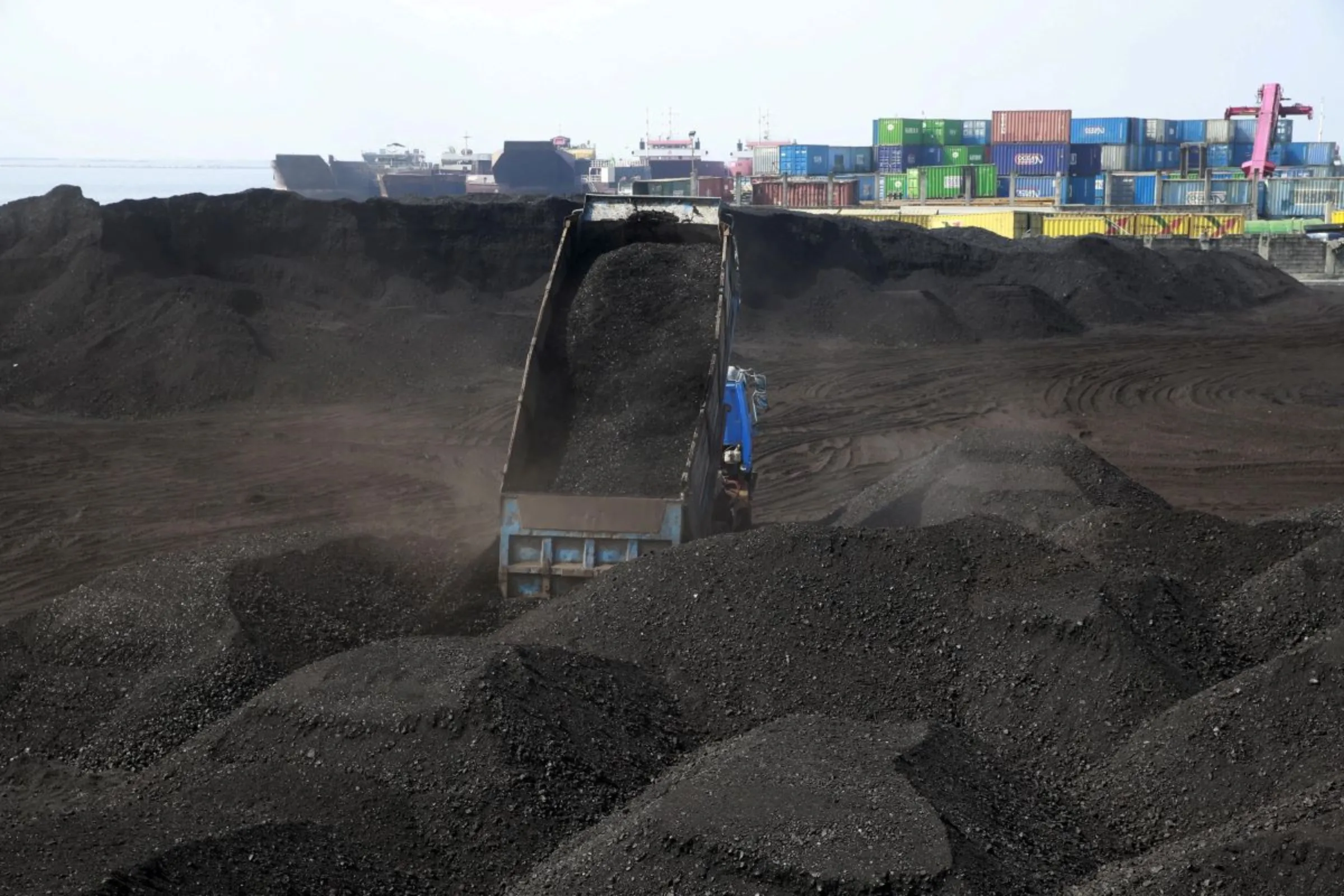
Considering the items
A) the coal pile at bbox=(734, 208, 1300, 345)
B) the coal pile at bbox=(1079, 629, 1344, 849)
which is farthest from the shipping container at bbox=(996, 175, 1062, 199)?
the coal pile at bbox=(1079, 629, 1344, 849)

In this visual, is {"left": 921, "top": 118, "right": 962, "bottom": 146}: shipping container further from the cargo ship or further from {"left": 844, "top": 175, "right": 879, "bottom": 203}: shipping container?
the cargo ship

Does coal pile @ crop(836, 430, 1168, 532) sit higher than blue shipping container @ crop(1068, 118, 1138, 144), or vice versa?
blue shipping container @ crop(1068, 118, 1138, 144)

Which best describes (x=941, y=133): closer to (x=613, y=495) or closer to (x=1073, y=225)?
(x=1073, y=225)

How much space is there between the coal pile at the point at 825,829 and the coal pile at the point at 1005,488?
219 inches

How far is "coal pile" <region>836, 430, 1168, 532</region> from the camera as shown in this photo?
13.9 meters

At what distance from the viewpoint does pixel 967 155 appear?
218ft

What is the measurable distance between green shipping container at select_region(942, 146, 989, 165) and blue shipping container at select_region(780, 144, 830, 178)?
5.93m

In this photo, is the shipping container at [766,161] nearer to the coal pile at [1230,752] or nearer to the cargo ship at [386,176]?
the cargo ship at [386,176]

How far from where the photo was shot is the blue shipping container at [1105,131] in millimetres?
67312

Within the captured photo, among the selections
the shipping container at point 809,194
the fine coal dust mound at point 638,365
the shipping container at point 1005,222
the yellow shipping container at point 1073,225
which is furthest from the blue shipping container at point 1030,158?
the fine coal dust mound at point 638,365

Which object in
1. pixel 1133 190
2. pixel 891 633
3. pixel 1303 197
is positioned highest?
pixel 1133 190

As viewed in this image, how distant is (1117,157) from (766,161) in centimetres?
1773

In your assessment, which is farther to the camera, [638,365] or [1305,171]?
[1305,171]

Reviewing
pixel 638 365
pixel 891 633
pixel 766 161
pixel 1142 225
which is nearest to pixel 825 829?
pixel 891 633
